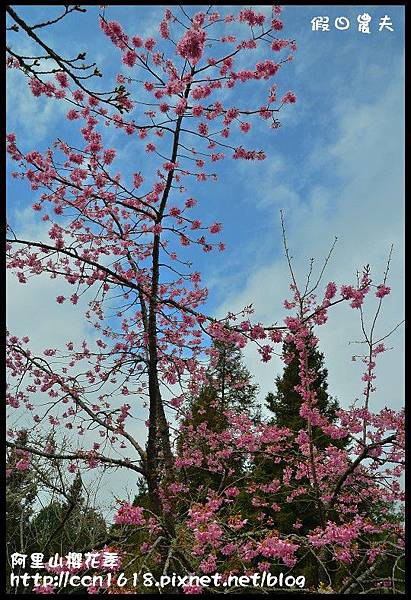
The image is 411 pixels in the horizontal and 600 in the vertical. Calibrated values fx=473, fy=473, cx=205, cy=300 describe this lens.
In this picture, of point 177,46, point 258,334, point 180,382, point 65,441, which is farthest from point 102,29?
point 65,441

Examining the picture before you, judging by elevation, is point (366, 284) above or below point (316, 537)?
above

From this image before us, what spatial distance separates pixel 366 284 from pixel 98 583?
12.7 ft

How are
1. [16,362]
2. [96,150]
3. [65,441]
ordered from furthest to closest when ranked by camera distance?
[65,441], [16,362], [96,150]

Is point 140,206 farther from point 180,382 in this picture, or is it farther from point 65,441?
point 65,441

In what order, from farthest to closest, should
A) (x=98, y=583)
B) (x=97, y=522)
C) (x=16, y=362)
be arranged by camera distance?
1. (x=97, y=522)
2. (x=16, y=362)
3. (x=98, y=583)

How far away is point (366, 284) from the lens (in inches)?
208

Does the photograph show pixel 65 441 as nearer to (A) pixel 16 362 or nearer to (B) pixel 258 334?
(A) pixel 16 362

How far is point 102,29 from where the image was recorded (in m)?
5.21
